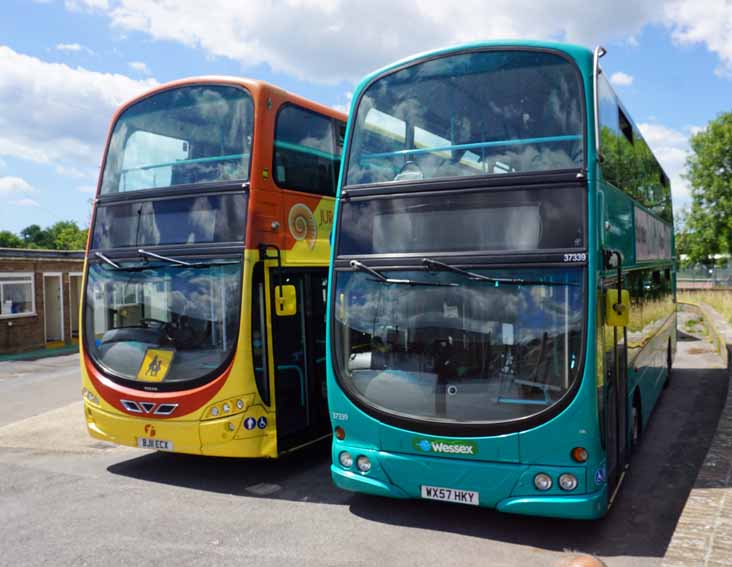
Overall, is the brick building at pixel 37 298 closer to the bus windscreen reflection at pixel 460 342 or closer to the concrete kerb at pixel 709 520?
the bus windscreen reflection at pixel 460 342

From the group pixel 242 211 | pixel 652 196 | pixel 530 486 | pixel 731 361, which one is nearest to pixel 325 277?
pixel 242 211

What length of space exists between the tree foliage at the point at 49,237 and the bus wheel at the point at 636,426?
87.1 metres

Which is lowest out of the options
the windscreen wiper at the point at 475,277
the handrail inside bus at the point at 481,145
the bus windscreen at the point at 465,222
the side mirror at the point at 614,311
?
the side mirror at the point at 614,311

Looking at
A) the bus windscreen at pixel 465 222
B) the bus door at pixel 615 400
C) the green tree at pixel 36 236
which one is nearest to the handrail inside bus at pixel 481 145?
the bus windscreen at pixel 465 222

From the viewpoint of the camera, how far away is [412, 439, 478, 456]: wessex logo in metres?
5.96

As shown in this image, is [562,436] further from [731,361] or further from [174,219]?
[731,361]

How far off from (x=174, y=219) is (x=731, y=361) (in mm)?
11588

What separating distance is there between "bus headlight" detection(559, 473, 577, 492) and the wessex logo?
71 centimetres

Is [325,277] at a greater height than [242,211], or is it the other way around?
[242,211]

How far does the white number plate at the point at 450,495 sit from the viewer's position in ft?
19.7

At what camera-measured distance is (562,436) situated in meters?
5.70

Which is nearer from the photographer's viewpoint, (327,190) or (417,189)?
(417,189)

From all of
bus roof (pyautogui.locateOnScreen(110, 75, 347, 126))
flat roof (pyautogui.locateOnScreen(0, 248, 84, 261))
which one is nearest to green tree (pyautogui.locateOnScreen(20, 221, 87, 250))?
flat roof (pyautogui.locateOnScreen(0, 248, 84, 261))

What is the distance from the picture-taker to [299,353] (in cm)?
845
